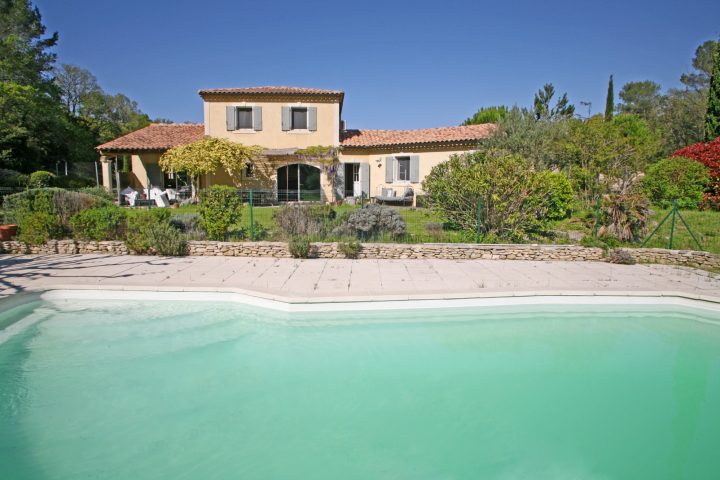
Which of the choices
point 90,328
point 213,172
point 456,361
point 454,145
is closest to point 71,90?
point 213,172

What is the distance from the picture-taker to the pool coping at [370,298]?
22.6 feet

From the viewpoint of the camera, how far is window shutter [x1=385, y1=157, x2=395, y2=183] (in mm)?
21938

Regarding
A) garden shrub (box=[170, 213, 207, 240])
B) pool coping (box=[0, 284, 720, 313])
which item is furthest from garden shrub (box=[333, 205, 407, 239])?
pool coping (box=[0, 284, 720, 313])

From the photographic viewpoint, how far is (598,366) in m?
5.89

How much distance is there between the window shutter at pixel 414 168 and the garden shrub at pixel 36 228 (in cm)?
1527

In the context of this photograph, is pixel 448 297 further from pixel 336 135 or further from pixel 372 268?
pixel 336 135

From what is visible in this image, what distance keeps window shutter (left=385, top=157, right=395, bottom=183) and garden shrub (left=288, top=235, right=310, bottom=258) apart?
1274cm

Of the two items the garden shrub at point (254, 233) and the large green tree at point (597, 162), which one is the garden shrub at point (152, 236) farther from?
the large green tree at point (597, 162)

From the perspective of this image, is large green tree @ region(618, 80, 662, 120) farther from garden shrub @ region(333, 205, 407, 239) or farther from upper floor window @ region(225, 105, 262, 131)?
garden shrub @ region(333, 205, 407, 239)

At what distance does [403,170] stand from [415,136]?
6.52 ft

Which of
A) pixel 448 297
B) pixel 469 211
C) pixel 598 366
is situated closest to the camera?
pixel 598 366

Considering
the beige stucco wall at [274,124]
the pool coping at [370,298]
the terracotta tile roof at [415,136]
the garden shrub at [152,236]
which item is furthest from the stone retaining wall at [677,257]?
the beige stucco wall at [274,124]

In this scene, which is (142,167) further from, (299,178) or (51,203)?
(51,203)

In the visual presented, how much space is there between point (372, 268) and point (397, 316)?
2.31 m
